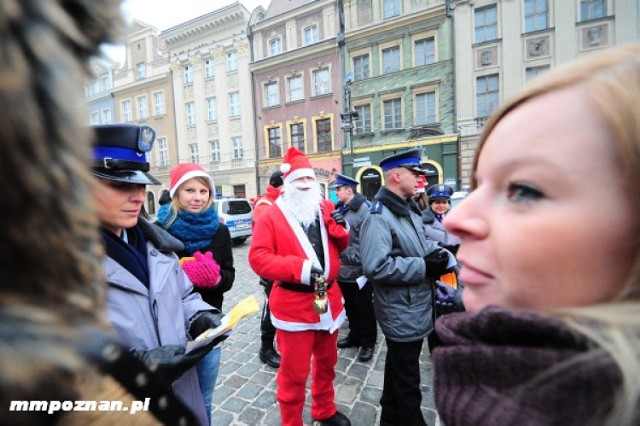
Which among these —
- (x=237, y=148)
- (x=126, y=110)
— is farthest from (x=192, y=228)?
(x=126, y=110)

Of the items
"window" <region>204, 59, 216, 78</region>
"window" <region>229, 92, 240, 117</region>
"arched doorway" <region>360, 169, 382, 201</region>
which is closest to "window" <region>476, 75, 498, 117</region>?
"arched doorway" <region>360, 169, 382, 201</region>

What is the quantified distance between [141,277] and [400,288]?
1.77 meters

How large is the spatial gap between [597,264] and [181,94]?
89.6 feet

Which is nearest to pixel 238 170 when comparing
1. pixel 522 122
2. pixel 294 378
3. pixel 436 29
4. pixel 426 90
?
pixel 426 90

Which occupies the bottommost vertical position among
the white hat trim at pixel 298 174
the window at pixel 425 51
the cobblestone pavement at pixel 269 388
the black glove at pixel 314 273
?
the cobblestone pavement at pixel 269 388

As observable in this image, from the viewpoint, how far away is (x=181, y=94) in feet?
78.6

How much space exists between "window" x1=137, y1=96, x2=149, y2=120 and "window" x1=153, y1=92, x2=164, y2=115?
0.94 metres

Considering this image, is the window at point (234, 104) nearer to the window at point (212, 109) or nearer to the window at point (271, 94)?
the window at point (212, 109)

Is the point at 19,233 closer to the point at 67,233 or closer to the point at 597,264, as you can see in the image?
the point at 67,233

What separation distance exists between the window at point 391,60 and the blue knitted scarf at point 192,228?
17.7 metres

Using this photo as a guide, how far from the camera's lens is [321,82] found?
19.9 m

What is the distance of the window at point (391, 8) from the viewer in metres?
17.8

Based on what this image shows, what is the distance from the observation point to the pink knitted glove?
247cm

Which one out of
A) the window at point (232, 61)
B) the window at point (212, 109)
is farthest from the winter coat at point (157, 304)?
the window at point (232, 61)
